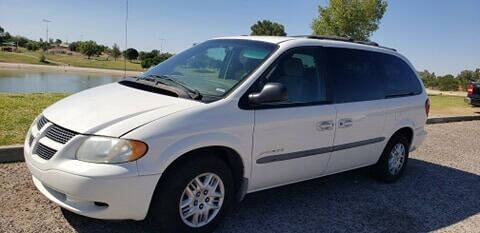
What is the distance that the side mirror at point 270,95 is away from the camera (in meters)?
4.10

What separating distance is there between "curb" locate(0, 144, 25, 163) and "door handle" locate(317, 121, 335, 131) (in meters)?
3.53

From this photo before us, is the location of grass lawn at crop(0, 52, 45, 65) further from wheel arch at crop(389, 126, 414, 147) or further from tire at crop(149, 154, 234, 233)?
tire at crop(149, 154, 234, 233)

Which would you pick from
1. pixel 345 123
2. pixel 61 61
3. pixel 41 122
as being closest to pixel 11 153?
pixel 41 122

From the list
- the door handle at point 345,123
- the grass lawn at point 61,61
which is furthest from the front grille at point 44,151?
the grass lawn at point 61,61

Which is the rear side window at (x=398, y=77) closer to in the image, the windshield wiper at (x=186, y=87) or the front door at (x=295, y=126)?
the front door at (x=295, y=126)

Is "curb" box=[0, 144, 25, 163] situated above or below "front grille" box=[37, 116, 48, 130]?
below

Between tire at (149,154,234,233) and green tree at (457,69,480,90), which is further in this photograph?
green tree at (457,69,480,90)

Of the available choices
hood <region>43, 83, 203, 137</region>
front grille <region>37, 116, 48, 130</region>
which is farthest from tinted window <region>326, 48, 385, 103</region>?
front grille <region>37, 116, 48, 130</region>

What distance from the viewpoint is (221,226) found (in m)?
4.29

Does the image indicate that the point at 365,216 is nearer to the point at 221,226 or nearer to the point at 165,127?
the point at 221,226

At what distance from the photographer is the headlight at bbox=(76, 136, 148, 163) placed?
342 cm

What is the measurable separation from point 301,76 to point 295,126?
0.57m

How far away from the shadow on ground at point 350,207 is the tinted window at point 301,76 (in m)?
1.19

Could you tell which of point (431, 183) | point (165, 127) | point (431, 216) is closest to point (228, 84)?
point (165, 127)
